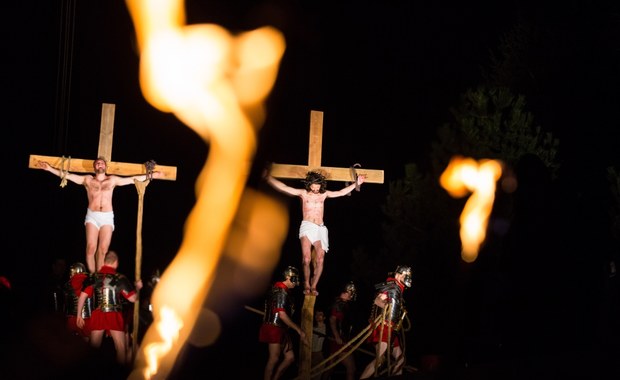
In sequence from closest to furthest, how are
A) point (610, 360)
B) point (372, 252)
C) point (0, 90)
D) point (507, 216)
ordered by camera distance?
point (507, 216)
point (610, 360)
point (0, 90)
point (372, 252)

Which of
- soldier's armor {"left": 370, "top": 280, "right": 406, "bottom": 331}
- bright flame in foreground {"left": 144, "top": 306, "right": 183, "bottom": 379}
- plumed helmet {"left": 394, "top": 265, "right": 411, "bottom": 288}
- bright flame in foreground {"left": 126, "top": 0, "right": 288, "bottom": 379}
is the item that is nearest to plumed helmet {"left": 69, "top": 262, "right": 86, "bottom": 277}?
bright flame in foreground {"left": 144, "top": 306, "right": 183, "bottom": 379}

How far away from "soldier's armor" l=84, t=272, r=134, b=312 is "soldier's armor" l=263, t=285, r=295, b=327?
1785 mm

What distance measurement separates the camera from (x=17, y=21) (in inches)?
436

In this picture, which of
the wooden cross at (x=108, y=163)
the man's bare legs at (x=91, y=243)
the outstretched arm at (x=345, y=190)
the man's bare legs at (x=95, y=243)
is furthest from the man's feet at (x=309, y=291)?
the man's bare legs at (x=91, y=243)

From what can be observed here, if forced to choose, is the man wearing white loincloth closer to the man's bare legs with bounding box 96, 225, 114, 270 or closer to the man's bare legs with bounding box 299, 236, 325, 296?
the man's bare legs with bounding box 299, 236, 325, 296

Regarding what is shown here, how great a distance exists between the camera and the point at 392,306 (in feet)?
30.5

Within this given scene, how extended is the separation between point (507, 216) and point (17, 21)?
30.9ft

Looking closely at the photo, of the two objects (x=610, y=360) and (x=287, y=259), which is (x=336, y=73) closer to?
(x=287, y=259)

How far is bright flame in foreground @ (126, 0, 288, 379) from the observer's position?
12.9m

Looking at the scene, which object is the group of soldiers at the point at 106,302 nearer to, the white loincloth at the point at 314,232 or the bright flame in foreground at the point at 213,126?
the white loincloth at the point at 314,232

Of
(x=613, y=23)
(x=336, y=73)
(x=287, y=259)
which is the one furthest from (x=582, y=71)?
(x=287, y=259)

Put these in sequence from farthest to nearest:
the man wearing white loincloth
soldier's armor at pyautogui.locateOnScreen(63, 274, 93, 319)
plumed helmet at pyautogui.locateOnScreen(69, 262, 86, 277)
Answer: plumed helmet at pyautogui.locateOnScreen(69, 262, 86, 277)
soldier's armor at pyautogui.locateOnScreen(63, 274, 93, 319)
the man wearing white loincloth

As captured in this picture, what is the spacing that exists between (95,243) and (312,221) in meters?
2.75

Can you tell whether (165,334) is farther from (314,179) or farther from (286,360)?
(314,179)
